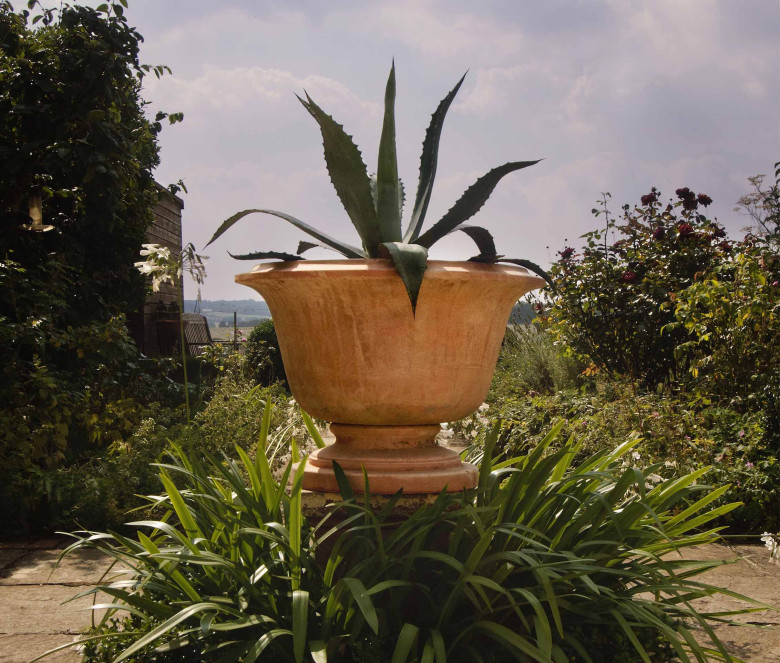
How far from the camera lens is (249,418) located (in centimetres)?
551

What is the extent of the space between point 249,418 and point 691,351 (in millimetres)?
3763

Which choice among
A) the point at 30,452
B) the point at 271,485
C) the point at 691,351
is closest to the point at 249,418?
the point at 30,452

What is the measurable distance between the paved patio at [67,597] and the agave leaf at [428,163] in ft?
5.83

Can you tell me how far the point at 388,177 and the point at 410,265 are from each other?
1.78 ft

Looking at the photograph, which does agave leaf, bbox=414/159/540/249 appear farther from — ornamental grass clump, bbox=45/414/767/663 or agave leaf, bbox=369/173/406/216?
ornamental grass clump, bbox=45/414/767/663

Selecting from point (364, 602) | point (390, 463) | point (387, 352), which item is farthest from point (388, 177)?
point (364, 602)

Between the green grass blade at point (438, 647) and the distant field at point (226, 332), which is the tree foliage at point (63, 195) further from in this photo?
the distant field at point (226, 332)

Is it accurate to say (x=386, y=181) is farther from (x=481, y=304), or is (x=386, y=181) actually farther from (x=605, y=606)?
(x=605, y=606)

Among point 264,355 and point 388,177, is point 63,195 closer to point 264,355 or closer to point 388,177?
point 388,177

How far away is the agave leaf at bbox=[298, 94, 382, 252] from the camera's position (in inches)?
100

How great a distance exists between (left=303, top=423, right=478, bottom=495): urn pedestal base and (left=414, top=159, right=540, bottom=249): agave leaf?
69 cm

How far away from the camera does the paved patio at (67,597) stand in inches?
93.9

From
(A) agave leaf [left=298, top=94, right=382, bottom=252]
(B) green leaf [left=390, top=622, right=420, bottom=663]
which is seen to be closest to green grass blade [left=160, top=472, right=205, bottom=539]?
(B) green leaf [left=390, top=622, right=420, bottom=663]

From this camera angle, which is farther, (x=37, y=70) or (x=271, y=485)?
(x=37, y=70)
